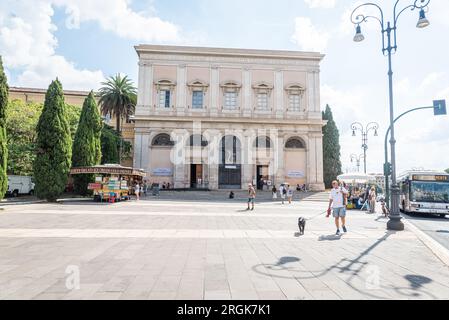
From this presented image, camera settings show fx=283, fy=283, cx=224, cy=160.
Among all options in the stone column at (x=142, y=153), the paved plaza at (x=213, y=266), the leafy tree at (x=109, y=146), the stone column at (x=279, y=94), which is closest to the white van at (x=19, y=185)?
the leafy tree at (x=109, y=146)

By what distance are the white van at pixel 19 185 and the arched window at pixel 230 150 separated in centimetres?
2415

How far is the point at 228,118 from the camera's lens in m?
39.1

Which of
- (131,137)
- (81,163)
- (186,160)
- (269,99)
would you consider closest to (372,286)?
(81,163)

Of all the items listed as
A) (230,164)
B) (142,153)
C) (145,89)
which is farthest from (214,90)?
(142,153)

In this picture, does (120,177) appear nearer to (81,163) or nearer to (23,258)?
(81,163)

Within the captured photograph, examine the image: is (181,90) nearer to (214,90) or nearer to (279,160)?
(214,90)

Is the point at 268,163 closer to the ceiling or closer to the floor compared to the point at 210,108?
closer to the floor

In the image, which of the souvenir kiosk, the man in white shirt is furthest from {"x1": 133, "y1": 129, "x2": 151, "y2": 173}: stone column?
the man in white shirt

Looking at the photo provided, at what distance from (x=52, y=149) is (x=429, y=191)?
27585 mm

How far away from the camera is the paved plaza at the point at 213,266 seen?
419 cm

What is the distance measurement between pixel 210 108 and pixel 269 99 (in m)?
8.76

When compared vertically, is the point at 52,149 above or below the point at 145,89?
below

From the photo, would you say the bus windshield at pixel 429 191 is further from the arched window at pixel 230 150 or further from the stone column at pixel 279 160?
the arched window at pixel 230 150
